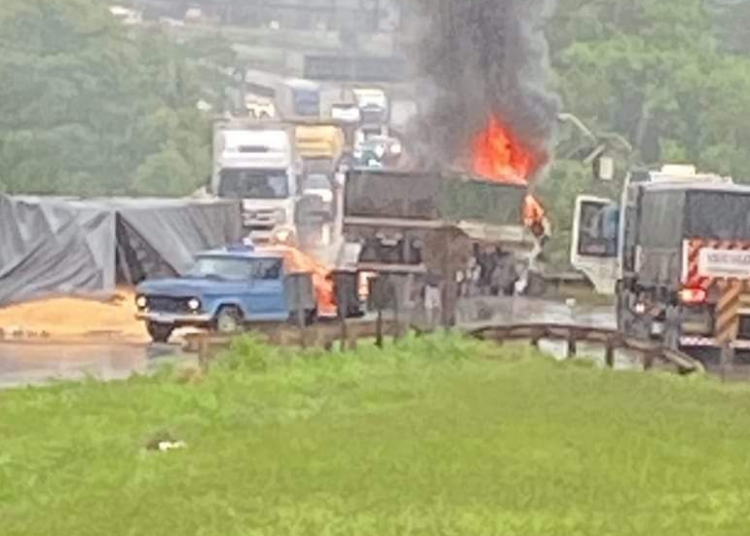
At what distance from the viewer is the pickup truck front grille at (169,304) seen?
3669 centimetres

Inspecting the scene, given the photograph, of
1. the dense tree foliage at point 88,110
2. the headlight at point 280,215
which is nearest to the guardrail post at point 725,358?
the headlight at point 280,215

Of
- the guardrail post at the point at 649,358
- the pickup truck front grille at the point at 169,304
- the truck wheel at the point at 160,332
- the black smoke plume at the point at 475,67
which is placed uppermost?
the black smoke plume at the point at 475,67

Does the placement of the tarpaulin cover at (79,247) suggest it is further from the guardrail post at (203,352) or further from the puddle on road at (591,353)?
the guardrail post at (203,352)

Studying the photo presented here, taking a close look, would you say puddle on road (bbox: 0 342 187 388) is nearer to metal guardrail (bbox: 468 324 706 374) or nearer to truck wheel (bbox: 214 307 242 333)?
truck wheel (bbox: 214 307 242 333)

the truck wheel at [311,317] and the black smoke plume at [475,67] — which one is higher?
the black smoke plume at [475,67]

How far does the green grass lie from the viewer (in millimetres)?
12742

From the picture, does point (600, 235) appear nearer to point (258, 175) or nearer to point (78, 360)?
point (78, 360)

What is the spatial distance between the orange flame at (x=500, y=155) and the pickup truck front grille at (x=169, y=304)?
16010 millimetres

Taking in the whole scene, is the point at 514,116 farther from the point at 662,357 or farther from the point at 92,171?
the point at 662,357

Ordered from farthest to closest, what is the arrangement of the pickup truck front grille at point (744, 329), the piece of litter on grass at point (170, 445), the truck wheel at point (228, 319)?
the truck wheel at point (228, 319) < the pickup truck front grille at point (744, 329) < the piece of litter on grass at point (170, 445)

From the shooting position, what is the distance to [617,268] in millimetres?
42906

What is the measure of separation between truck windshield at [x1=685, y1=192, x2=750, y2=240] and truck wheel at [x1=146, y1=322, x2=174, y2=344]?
8837 millimetres

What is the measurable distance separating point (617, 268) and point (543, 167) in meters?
14.8

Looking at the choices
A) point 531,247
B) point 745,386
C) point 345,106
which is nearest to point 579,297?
point 531,247
